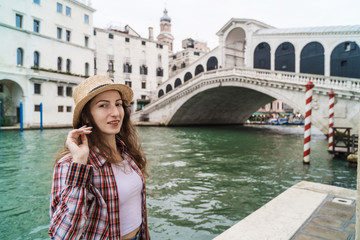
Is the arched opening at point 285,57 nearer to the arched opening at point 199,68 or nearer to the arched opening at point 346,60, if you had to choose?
the arched opening at point 346,60

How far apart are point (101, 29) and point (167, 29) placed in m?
30.5

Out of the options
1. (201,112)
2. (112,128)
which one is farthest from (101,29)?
(112,128)

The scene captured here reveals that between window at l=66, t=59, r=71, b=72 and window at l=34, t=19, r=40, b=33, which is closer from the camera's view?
window at l=34, t=19, r=40, b=33

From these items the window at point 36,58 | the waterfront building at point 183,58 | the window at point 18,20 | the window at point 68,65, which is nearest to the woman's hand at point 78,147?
the window at point 36,58

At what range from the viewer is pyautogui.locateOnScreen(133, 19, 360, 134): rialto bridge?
1095 cm

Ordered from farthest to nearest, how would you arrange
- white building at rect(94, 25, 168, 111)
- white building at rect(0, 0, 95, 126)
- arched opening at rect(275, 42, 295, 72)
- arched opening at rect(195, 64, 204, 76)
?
white building at rect(94, 25, 168, 111)
arched opening at rect(195, 64, 204, 76)
white building at rect(0, 0, 95, 126)
arched opening at rect(275, 42, 295, 72)

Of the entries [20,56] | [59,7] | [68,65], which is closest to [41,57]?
[20,56]

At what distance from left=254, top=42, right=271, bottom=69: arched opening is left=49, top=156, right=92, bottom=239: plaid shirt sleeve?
651 inches

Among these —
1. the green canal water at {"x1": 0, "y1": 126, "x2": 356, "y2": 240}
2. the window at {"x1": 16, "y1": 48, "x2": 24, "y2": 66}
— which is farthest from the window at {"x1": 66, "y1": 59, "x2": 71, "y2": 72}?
the green canal water at {"x1": 0, "y1": 126, "x2": 356, "y2": 240}

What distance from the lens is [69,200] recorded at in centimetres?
95

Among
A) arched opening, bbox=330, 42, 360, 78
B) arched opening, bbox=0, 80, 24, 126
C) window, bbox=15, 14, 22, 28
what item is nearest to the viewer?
arched opening, bbox=330, 42, 360, 78

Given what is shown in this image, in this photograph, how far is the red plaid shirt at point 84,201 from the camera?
0.95 m

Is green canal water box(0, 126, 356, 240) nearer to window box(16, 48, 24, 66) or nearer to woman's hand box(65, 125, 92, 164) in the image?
woman's hand box(65, 125, 92, 164)

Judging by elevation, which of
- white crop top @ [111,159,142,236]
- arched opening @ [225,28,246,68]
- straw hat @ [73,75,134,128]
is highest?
arched opening @ [225,28,246,68]
